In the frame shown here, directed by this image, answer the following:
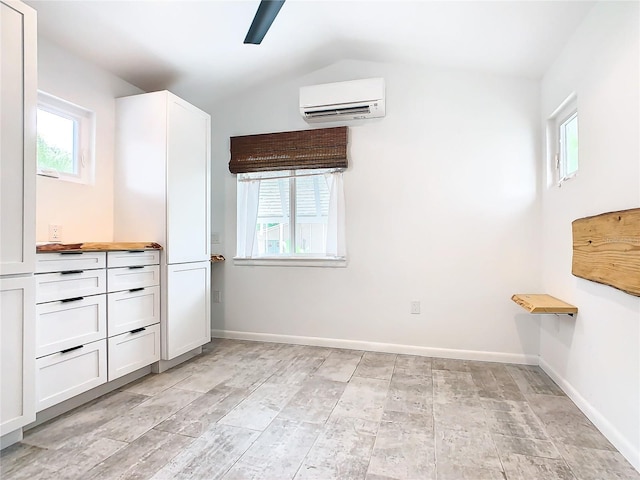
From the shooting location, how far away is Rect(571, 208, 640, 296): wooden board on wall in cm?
162

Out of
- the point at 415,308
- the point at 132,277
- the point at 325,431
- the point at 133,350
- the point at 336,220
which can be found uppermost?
the point at 336,220

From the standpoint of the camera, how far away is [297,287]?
364 centimetres

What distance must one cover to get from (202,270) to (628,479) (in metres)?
3.03

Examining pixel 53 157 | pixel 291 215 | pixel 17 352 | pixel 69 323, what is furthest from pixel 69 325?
pixel 291 215

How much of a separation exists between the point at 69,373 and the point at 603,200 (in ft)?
10.4

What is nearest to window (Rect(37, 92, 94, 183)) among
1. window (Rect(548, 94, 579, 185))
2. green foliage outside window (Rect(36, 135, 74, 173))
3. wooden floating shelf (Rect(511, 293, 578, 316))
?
green foliage outside window (Rect(36, 135, 74, 173))

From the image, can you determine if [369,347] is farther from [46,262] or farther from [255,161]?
[46,262]

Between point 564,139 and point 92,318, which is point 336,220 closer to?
point 564,139

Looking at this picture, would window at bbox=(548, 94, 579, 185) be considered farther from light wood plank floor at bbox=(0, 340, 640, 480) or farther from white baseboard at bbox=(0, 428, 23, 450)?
white baseboard at bbox=(0, 428, 23, 450)

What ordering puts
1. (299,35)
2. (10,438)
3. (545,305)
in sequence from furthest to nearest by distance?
(299,35), (545,305), (10,438)

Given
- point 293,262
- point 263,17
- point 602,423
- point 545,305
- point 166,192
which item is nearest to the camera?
point 263,17

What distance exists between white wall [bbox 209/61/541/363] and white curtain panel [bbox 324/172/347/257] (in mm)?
83

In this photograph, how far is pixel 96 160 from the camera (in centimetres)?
282

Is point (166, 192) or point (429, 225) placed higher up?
point (166, 192)
